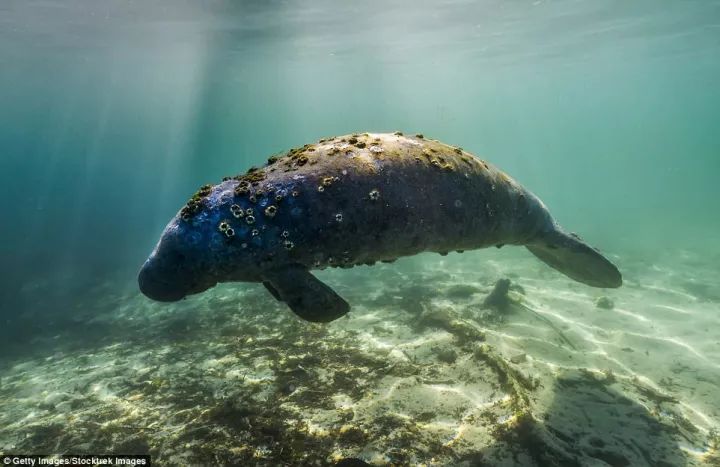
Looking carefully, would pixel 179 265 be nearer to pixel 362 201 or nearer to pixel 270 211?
pixel 270 211

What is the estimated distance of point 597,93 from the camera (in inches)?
2788

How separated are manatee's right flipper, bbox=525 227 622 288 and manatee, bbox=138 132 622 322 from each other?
9.08 feet

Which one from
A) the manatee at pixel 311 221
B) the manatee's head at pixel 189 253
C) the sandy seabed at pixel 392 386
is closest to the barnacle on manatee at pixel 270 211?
the manatee at pixel 311 221

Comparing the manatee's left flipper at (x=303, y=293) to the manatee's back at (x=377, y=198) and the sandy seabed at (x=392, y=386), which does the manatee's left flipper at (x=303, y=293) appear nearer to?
the manatee's back at (x=377, y=198)

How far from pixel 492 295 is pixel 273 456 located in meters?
8.09

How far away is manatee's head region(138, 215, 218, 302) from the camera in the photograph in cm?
346

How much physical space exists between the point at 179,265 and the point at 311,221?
49.8 inches

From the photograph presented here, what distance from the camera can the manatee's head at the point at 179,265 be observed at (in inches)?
136

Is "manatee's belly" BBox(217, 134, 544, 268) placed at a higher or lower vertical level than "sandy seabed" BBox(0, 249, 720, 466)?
higher

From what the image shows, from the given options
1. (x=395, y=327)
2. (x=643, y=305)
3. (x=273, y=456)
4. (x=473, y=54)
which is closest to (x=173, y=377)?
(x=273, y=456)

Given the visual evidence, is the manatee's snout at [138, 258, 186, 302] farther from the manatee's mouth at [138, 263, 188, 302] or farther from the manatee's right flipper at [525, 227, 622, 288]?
the manatee's right flipper at [525, 227, 622, 288]

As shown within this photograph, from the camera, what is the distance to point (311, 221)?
11.4 feet

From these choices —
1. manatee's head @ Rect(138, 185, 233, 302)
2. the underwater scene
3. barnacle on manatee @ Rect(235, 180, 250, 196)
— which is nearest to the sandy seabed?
the underwater scene

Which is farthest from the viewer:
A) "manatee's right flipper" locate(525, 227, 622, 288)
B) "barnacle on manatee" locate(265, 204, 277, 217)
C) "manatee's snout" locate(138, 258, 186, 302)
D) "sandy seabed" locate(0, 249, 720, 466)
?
"manatee's right flipper" locate(525, 227, 622, 288)
